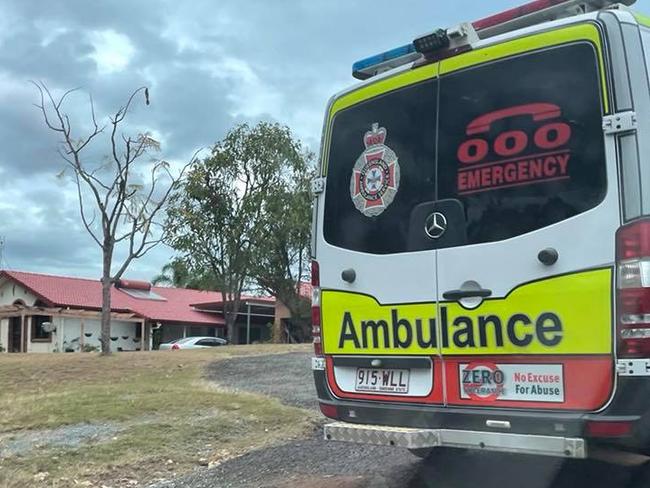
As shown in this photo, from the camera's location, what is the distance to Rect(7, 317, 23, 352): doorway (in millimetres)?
38312

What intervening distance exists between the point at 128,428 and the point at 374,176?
495cm

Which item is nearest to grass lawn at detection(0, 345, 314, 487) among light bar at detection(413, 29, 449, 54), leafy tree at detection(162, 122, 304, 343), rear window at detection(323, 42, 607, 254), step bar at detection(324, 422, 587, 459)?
step bar at detection(324, 422, 587, 459)

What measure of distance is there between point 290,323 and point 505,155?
35.6 m

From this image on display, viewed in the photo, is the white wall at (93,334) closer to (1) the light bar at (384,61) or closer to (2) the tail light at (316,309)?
(2) the tail light at (316,309)

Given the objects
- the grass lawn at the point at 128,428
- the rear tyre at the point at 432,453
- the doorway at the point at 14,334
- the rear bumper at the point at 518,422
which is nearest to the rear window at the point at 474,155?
the rear bumper at the point at 518,422

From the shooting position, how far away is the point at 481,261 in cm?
422

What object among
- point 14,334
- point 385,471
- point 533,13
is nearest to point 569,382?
point 533,13

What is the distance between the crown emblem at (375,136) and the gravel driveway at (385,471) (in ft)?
8.53

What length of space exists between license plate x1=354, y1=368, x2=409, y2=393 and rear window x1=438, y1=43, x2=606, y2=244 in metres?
1.05

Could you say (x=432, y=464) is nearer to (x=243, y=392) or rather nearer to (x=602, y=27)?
(x=602, y=27)

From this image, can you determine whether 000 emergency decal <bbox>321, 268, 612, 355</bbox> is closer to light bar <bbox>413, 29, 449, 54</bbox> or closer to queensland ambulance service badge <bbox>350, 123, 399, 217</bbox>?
queensland ambulance service badge <bbox>350, 123, 399, 217</bbox>

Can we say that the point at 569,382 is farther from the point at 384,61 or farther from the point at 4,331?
the point at 4,331

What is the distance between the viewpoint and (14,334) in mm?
39000

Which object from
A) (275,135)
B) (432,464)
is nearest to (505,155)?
(432,464)
